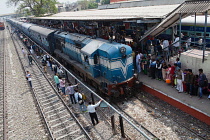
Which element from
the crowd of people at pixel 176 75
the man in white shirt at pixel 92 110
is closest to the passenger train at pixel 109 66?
the crowd of people at pixel 176 75

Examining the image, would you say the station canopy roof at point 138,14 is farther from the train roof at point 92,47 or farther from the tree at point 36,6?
the tree at point 36,6

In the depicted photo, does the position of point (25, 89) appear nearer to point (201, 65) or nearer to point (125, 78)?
point (125, 78)

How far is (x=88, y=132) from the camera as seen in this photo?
8.92 metres

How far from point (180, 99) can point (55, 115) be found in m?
6.91

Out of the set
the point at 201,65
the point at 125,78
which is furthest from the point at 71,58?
the point at 201,65

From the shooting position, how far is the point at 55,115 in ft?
35.2

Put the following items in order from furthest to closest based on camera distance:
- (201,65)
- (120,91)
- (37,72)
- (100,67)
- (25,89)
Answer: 1. (37,72)
2. (25,89)
3. (100,67)
4. (120,91)
5. (201,65)

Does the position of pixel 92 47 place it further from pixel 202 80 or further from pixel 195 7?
pixel 202 80

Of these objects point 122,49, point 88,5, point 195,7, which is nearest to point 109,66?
point 122,49

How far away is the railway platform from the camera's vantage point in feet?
28.0

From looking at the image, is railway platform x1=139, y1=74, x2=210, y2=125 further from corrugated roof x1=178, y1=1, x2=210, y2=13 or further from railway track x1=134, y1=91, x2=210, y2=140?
corrugated roof x1=178, y1=1, x2=210, y2=13

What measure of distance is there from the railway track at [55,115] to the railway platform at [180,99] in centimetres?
484

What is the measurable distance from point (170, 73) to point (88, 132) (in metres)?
5.86

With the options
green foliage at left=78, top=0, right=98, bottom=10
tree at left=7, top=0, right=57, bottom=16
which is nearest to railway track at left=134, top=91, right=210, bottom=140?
tree at left=7, top=0, right=57, bottom=16
